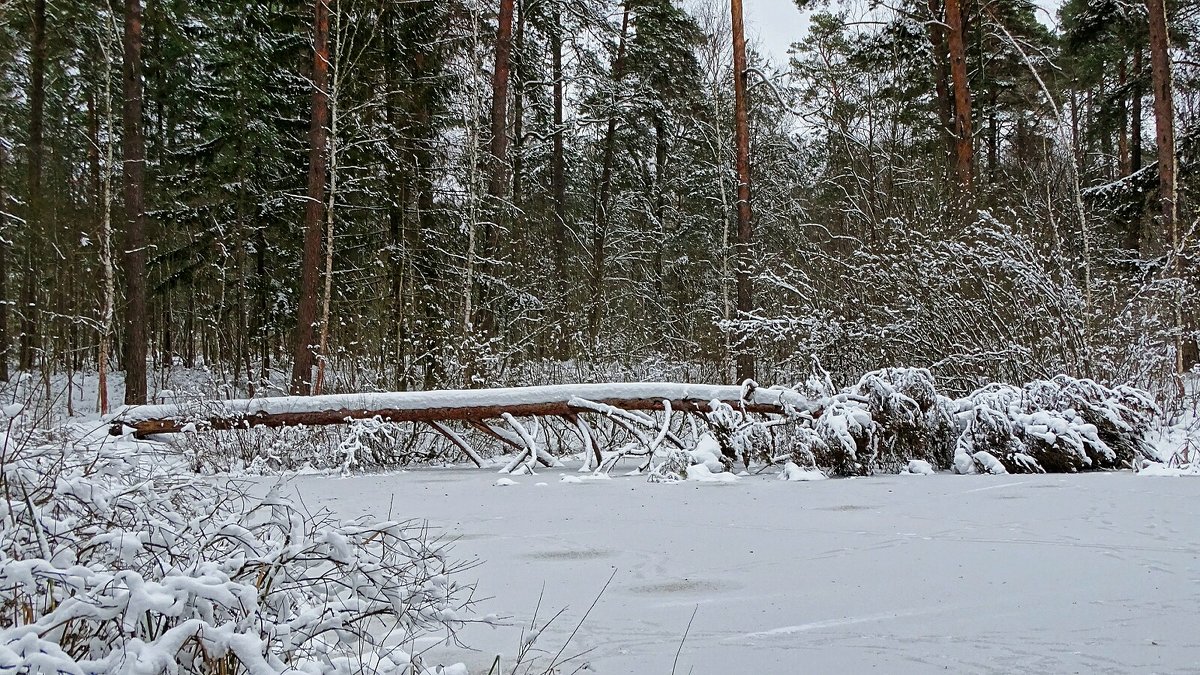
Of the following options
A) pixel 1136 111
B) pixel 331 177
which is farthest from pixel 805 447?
pixel 1136 111

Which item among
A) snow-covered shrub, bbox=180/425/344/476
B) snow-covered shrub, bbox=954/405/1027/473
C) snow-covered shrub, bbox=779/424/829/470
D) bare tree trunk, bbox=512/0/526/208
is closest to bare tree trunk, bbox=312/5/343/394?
bare tree trunk, bbox=512/0/526/208

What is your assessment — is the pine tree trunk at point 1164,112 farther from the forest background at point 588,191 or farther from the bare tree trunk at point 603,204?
the bare tree trunk at point 603,204

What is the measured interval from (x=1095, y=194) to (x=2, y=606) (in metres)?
16.7

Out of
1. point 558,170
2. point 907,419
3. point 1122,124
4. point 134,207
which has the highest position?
point 1122,124

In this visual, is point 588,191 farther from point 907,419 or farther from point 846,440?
point 846,440

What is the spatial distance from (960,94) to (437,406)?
28.5 feet

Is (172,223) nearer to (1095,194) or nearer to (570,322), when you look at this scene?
(570,322)

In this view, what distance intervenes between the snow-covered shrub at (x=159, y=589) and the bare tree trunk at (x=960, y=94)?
10408 millimetres

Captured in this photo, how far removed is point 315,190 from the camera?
11508 millimetres

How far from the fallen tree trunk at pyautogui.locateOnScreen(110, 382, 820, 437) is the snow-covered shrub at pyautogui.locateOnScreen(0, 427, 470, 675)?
4.77 meters

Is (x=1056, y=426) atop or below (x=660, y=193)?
below

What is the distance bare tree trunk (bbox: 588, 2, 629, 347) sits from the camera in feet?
50.4

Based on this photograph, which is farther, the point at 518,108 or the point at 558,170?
the point at 558,170

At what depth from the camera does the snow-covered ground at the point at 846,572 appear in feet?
7.47
